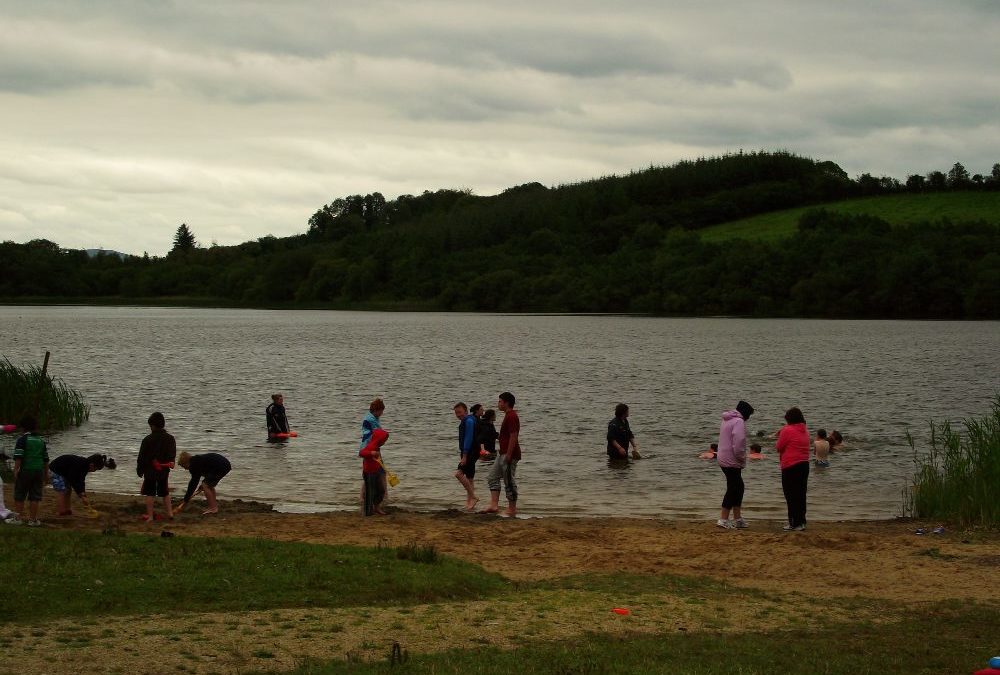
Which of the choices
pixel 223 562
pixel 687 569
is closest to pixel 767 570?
pixel 687 569

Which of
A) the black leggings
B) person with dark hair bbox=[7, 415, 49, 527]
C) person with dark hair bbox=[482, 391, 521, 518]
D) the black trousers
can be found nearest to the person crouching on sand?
person with dark hair bbox=[482, 391, 521, 518]

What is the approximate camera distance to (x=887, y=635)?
11.4m

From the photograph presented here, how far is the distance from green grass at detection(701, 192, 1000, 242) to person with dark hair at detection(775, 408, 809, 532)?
138 meters

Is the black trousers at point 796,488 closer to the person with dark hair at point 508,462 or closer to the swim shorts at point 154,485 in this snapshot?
the person with dark hair at point 508,462

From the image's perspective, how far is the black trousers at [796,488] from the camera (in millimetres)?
18547

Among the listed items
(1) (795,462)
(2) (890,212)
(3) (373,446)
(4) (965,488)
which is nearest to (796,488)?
(1) (795,462)

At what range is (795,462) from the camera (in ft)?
60.5

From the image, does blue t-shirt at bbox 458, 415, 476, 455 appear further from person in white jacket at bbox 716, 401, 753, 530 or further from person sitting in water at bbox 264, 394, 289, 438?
person sitting in water at bbox 264, 394, 289, 438

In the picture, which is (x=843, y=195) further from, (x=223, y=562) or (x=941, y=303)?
(x=223, y=562)

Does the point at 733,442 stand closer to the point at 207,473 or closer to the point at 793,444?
the point at 793,444

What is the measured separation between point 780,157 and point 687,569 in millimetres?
192875

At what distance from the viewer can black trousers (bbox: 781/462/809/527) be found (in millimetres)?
18547

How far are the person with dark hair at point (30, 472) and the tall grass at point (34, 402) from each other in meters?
13.0

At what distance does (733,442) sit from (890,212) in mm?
149473
